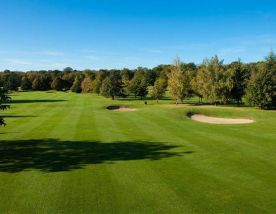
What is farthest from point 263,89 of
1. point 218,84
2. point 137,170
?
point 137,170

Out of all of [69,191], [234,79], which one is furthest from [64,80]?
[69,191]

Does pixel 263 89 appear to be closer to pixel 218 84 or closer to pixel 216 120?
pixel 218 84

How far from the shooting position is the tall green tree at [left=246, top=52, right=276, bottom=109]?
Answer: 49.2 metres

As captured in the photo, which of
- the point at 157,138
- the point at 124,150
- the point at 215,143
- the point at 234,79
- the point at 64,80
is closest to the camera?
the point at 124,150

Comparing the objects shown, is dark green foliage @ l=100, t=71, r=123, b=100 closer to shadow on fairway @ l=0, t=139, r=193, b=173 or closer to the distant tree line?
the distant tree line

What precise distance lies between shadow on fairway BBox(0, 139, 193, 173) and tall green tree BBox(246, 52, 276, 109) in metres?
30.8

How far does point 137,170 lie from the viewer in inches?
699

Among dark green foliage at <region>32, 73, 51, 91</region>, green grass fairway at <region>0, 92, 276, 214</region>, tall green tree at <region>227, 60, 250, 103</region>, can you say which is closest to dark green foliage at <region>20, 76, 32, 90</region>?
dark green foliage at <region>32, 73, 51, 91</region>

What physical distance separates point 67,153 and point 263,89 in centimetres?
3788

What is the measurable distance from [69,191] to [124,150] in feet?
29.2

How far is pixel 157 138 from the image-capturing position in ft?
91.2

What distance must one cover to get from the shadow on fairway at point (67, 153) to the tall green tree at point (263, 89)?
30.8m

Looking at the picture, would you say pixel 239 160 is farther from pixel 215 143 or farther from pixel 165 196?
pixel 165 196

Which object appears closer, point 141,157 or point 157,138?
point 141,157
